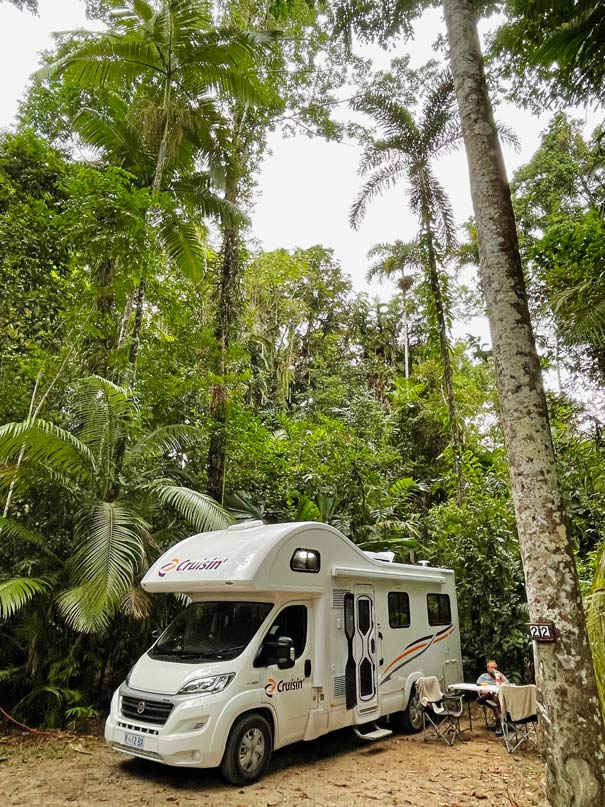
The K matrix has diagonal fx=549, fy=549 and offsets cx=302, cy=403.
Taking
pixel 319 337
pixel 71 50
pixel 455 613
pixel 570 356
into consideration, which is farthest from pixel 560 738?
pixel 319 337

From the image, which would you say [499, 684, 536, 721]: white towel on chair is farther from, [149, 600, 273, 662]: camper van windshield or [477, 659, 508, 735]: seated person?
[149, 600, 273, 662]: camper van windshield

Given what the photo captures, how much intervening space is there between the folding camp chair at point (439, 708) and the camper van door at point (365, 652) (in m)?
0.92

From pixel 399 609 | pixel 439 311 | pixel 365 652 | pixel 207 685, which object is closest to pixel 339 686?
pixel 365 652

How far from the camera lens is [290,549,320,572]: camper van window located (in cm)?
648

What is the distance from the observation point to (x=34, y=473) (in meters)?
7.95

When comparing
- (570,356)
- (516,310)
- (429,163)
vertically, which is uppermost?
(429,163)

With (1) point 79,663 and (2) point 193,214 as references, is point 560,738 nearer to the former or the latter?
(1) point 79,663

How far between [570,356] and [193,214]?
27.8 ft

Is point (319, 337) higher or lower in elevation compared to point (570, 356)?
higher

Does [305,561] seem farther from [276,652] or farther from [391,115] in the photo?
[391,115]

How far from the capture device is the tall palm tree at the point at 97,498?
703 cm

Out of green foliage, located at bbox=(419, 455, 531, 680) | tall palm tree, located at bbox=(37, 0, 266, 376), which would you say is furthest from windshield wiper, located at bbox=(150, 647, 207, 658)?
green foliage, located at bbox=(419, 455, 531, 680)

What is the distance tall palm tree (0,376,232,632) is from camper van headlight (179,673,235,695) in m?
1.92

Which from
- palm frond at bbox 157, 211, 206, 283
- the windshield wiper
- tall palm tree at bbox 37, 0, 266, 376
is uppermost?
tall palm tree at bbox 37, 0, 266, 376
